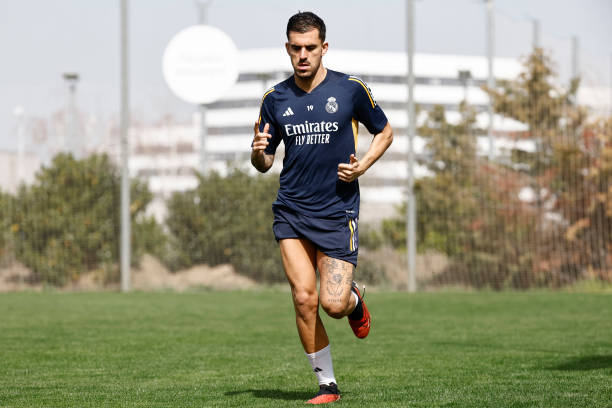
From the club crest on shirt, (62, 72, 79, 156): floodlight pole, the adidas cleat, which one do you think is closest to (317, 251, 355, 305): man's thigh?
the adidas cleat

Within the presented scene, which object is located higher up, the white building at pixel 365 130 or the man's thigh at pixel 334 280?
the white building at pixel 365 130

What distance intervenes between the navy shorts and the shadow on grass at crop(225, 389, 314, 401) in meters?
0.85

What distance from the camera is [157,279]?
53.5ft

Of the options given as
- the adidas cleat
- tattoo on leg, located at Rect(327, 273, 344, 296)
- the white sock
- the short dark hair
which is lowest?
the adidas cleat

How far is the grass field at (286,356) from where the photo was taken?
5.21 meters

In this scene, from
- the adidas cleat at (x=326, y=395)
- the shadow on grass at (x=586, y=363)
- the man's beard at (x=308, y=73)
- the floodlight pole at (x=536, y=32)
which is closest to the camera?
the adidas cleat at (x=326, y=395)

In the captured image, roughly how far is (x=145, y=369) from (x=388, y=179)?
10311 mm

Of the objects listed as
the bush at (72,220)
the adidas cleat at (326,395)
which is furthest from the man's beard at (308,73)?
the bush at (72,220)

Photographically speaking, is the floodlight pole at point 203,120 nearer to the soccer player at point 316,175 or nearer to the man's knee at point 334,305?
the soccer player at point 316,175

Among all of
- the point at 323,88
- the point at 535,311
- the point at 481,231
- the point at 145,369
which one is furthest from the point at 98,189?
the point at 323,88

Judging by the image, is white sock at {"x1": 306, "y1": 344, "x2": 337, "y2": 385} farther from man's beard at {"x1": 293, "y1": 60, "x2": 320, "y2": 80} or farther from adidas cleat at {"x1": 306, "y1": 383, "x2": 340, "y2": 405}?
man's beard at {"x1": 293, "y1": 60, "x2": 320, "y2": 80}

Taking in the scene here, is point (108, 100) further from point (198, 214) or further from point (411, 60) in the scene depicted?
point (411, 60)

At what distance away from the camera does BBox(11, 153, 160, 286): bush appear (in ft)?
52.2

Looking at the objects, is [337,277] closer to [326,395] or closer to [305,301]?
[305,301]
